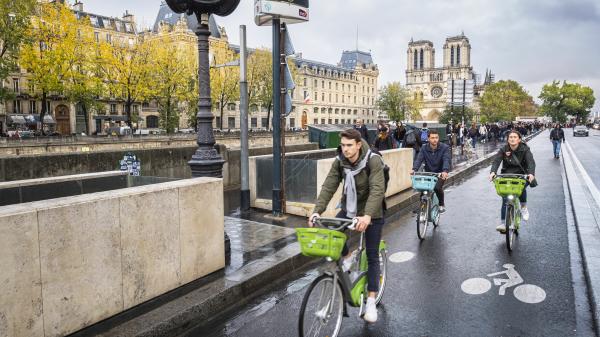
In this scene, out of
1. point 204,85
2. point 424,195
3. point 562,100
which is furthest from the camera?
point 562,100

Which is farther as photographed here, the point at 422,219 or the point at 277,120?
the point at 277,120

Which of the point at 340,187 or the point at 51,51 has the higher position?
the point at 51,51

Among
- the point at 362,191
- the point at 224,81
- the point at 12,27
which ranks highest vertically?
the point at 12,27

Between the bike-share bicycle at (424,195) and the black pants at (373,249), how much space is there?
11.6 ft

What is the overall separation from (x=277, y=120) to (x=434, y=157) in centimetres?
299

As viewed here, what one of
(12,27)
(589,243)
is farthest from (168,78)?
(589,243)

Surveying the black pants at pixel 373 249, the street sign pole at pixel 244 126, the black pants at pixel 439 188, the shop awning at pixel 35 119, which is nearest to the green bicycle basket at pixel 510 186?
the black pants at pixel 439 188

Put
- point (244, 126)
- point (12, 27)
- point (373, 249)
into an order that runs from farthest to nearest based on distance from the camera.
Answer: point (12, 27)
point (244, 126)
point (373, 249)

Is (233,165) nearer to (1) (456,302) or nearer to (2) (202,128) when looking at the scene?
(2) (202,128)

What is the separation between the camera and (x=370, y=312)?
418 cm

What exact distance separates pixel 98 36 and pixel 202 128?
6476 cm

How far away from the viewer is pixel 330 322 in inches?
154

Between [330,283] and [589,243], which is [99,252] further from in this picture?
[589,243]

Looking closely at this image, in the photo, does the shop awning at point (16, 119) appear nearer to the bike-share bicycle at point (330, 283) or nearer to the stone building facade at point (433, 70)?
the bike-share bicycle at point (330, 283)
